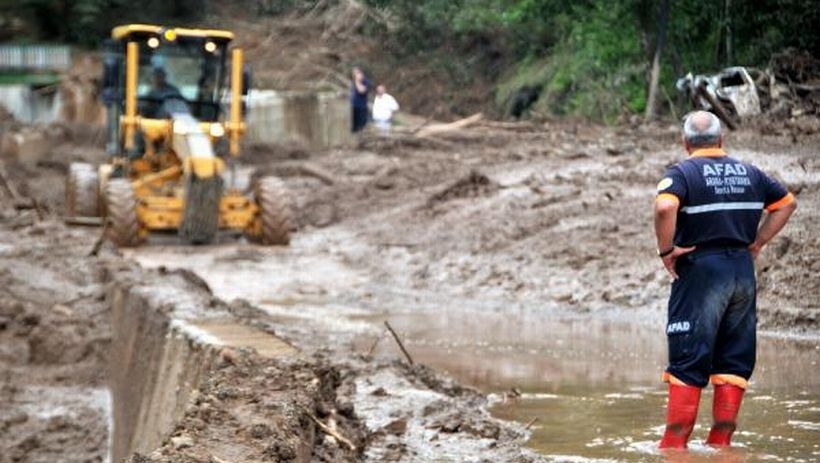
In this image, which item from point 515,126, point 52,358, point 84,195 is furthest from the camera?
point 515,126

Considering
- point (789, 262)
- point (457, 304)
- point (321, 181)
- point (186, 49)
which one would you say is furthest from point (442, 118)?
point (789, 262)

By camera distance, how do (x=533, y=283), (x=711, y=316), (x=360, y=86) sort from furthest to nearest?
(x=360, y=86)
(x=533, y=283)
(x=711, y=316)

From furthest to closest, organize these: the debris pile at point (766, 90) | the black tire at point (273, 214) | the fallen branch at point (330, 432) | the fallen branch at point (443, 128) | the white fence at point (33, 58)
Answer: the white fence at point (33, 58) → the fallen branch at point (443, 128) → the debris pile at point (766, 90) → the black tire at point (273, 214) → the fallen branch at point (330, 432)

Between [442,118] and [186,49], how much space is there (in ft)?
56.7

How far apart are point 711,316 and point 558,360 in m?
4.73

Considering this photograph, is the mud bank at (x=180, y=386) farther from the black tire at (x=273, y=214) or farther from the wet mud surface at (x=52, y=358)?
the black tire at (x=273, y=214)

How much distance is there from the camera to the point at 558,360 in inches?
494

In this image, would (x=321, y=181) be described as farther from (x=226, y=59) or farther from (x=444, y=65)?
(x=444, y=65)

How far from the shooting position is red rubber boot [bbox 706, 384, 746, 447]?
26.2ft

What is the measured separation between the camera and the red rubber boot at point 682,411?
7.94 metres

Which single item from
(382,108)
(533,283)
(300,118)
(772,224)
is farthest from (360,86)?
(772,224)

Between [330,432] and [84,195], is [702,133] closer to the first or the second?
[330,432]

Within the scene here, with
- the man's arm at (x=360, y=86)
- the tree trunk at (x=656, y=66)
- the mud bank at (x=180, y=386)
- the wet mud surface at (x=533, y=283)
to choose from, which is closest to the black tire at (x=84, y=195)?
the wet mud surface at (x=533, y=283)

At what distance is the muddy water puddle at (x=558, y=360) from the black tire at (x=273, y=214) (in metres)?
1.78
